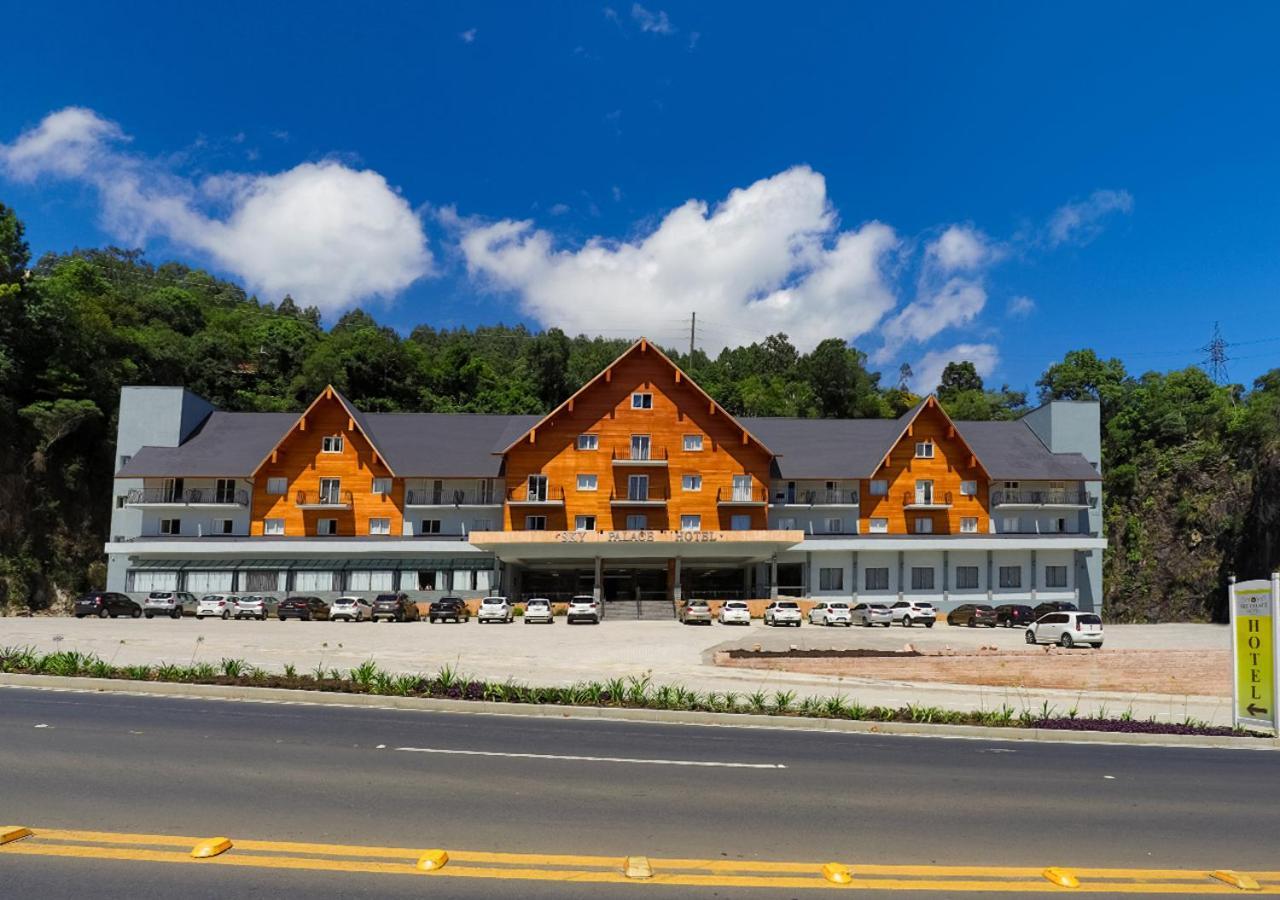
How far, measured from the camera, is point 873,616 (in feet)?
155

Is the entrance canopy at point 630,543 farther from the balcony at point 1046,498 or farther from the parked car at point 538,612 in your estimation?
the balcony at point 1046,498

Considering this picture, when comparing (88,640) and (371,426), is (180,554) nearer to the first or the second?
(371,426)

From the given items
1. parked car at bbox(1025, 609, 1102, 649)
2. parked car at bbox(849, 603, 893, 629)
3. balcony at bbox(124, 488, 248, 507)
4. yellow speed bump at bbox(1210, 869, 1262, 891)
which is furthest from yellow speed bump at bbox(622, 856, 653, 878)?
balcony at bbox(124, 488, 248, 507)

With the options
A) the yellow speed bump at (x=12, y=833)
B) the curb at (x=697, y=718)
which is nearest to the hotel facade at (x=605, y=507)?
the curb at (x=697, y=718)

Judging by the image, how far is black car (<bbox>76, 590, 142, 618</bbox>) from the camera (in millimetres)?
46844

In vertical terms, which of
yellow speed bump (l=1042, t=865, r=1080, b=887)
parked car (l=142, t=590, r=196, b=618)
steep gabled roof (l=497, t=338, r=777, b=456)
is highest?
steep gabled roof (l=497, t=338, r=777, b=456)

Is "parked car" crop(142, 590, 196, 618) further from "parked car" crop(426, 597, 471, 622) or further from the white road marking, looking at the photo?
the white road marking

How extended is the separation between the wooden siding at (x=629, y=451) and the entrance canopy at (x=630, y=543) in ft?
10.7

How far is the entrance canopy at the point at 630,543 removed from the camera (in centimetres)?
5503

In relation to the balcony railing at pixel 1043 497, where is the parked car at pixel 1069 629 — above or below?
below

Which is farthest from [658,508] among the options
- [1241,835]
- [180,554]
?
[1241,835]

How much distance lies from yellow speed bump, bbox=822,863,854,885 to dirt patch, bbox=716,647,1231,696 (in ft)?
55.7

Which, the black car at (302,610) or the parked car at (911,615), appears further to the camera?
the parked car at (911,615)

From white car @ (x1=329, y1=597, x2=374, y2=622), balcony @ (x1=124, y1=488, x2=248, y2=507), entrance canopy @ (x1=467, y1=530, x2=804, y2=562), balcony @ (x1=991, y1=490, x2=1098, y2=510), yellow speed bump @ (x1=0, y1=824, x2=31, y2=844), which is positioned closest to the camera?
yellow speed bump @ (x1=0, y1=824, x2=31, y2=844)
